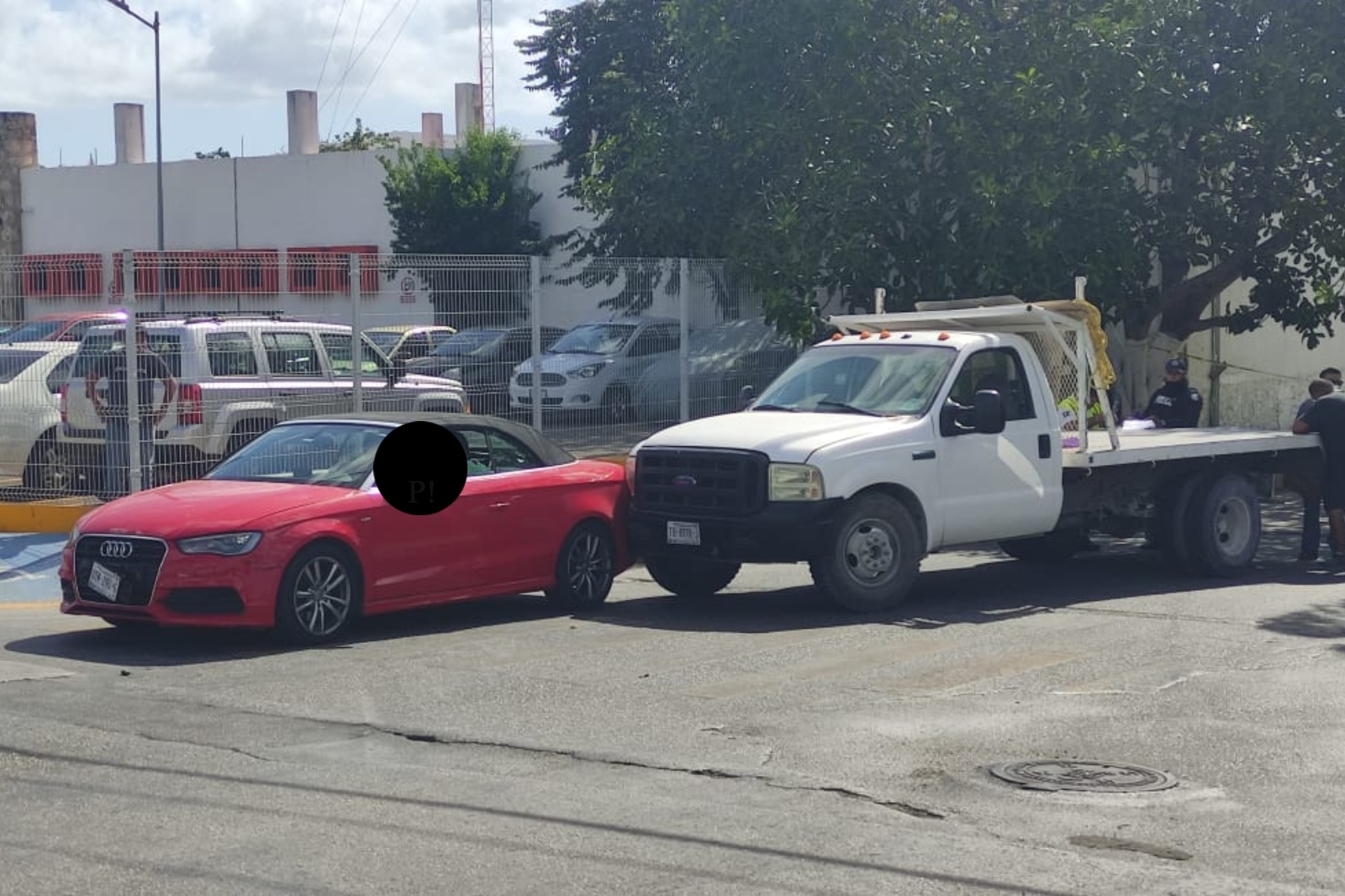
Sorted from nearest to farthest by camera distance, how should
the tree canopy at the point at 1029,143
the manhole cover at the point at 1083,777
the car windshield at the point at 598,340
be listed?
the manhole cover at the point at 1083,777
the car windshield at the point at 598,340
the tree canopy at the point at 1029,143

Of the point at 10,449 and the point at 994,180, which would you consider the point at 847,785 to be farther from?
the point at 994,180

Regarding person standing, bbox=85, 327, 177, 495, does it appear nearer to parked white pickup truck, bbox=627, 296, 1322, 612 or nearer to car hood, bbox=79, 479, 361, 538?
car hood, bbox=79, 479, 361, 538

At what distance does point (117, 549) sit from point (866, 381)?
555 cm

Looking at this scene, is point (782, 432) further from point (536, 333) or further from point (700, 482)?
point (536, 333)

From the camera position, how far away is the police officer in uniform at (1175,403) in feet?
60.7

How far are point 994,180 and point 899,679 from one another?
11.0 m

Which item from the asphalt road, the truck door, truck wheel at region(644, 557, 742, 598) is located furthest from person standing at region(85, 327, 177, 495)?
the truck door

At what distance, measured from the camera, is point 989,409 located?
13.2 metres

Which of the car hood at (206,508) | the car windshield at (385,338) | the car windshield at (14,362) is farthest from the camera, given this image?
the car windshield at (385,338)

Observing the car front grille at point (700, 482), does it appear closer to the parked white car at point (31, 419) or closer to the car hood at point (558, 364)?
the car hood at point (558, 364)

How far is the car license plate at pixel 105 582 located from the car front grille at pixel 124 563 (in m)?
0.02

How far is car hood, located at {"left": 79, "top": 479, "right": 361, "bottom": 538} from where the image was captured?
36.4ft

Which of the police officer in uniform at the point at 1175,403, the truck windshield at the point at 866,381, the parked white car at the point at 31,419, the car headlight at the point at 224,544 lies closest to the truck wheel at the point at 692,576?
the truck windshield at the point at 866,381

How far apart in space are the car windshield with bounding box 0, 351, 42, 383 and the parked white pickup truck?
6.57 metres
